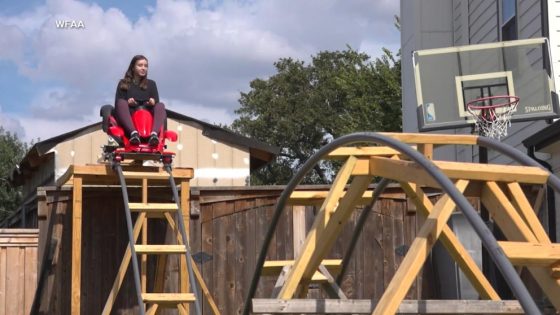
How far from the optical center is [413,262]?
5348 mm

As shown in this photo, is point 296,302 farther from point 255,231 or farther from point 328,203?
point 255,231

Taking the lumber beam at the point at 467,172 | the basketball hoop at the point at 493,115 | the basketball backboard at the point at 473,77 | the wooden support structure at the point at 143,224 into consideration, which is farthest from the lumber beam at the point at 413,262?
the basketball backboard at the point at 473,77

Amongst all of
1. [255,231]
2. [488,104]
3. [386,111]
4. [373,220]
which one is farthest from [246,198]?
→ [386,111]

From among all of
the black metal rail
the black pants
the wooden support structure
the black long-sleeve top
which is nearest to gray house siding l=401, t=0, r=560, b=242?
the wooden support structure

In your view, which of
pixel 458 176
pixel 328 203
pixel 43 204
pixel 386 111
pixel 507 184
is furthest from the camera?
pixel 386 111

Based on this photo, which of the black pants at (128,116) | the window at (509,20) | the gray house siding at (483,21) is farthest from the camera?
the gray house siding at (483,21)

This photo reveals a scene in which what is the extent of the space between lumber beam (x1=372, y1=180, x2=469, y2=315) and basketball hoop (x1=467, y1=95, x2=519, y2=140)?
701 centimetres

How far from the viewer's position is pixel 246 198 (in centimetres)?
1279

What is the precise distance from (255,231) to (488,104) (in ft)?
10.7

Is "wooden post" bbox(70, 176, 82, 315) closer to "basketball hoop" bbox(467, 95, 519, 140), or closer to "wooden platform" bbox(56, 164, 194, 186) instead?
"wooden platform" bbox(56, 164, 194, 186)

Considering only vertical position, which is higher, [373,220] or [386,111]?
[386,111]

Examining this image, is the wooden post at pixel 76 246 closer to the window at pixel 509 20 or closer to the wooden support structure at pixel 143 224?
the wooden support structure at pixel 143 224

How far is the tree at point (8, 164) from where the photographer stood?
4572 centimetres

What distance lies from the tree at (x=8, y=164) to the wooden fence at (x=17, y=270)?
32.7 m
